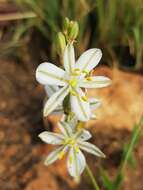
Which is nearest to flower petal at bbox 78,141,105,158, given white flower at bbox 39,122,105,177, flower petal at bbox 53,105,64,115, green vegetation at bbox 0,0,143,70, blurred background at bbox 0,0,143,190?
white flower at bbox 39,122,105,177

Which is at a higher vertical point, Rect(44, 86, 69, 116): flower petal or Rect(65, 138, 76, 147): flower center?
Rect(44, 86, 69, 116): flower petal

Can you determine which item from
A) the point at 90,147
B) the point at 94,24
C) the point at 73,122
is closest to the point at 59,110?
the point at 73,122

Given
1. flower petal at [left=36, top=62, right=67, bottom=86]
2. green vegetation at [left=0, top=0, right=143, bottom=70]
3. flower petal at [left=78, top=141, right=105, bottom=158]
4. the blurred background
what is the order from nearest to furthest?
flower petal at [left=36, top=62, right=67, bottom=86]
flower petal at [left=78, top=141, right=105, bottom=158]
the blurred background
green vegetation at [left=0, top=0, right=143, bottom=70]

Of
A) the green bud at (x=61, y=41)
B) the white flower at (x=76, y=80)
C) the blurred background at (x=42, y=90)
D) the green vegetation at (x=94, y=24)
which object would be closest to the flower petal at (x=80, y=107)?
the white flower at (x=76, y=80)

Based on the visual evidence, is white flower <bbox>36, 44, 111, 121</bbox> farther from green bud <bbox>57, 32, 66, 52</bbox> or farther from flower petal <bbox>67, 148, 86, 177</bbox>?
flower petal <bbox>67, 148, 86, 177</bbox>

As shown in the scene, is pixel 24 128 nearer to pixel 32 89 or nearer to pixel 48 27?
pixel 32 89

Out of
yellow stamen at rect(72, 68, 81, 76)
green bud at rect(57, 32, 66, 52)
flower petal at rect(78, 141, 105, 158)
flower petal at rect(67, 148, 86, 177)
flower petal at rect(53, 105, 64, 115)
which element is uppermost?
green bud at rect(57, 32, 66, 52)

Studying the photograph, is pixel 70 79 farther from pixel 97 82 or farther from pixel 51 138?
pixel 51 138

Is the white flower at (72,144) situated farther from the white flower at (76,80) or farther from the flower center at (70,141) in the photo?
the white flower at (76,80)
